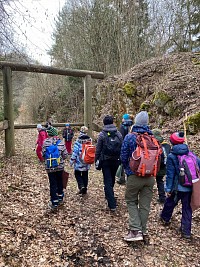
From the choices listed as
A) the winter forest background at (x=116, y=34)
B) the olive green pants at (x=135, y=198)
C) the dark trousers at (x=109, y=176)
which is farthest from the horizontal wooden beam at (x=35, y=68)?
the winter forest background at (x=116, y=34)

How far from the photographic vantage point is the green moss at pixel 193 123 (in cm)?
864

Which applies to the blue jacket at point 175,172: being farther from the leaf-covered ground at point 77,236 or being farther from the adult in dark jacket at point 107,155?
the adult in dark jacket at point 107,155

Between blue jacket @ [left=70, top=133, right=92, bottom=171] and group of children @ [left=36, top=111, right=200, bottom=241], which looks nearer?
group of children @ [left=36, top=111, right=200, bottom=241]

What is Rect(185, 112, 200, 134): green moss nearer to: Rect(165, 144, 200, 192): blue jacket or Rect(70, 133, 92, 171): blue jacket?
Rect(70, 133, 92, 171): blue jacket

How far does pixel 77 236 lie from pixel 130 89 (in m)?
9.68

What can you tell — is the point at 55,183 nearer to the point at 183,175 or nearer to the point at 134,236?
the point at 134,236

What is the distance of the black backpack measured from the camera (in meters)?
4.73

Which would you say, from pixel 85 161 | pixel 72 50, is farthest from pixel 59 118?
pixel 85 161

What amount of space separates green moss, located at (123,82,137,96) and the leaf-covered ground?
7.82 meters

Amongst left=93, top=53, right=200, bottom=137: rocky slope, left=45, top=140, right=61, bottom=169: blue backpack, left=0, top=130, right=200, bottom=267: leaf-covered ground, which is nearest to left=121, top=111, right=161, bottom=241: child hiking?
left=0, top=130, right=200, bottom=267: leaf-covered ground

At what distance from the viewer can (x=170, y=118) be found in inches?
402

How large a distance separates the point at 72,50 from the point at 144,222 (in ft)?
58.2

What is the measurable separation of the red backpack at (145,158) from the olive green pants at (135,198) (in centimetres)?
17

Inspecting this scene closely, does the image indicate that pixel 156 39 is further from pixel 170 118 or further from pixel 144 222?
pixel 144 222
